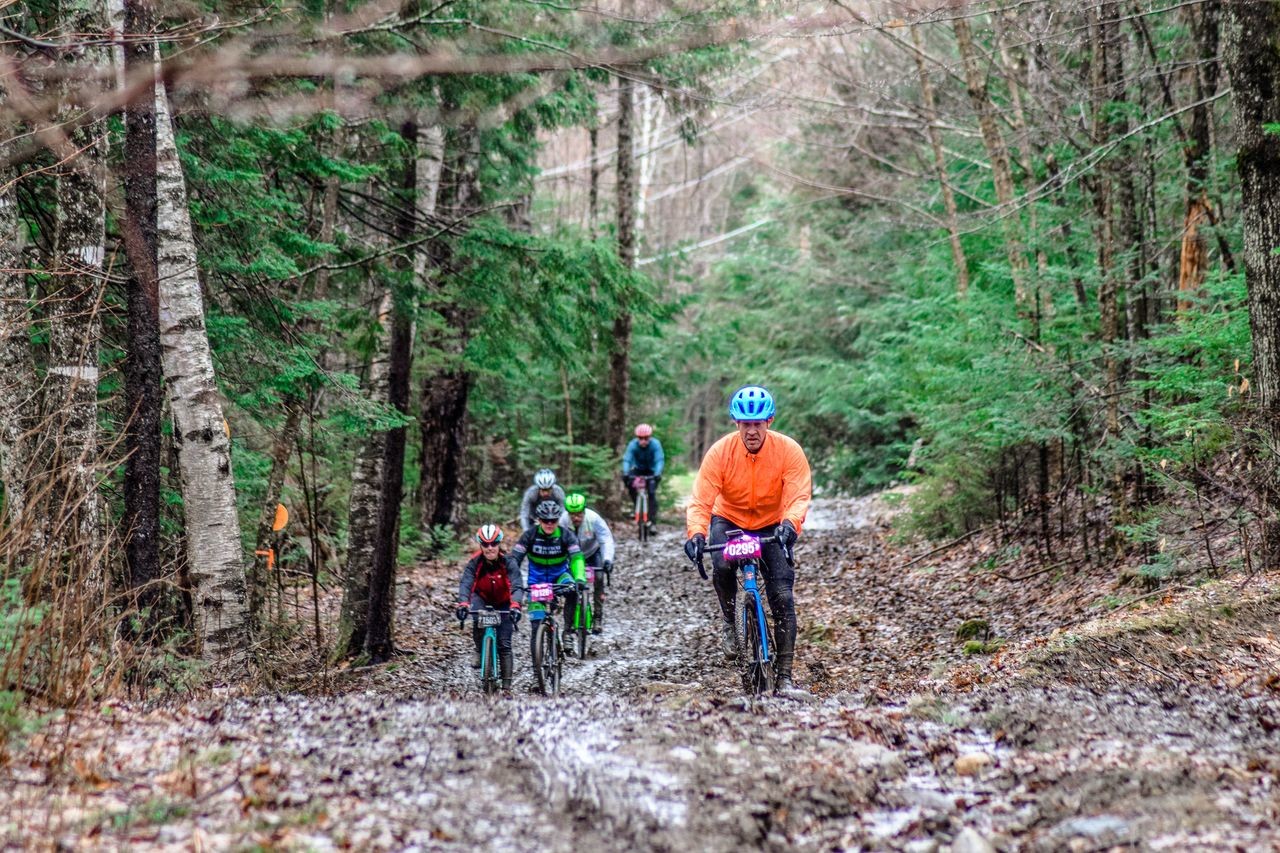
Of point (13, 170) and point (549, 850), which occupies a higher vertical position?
point (13, 170)

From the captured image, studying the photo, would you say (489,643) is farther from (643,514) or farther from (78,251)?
(643,514)

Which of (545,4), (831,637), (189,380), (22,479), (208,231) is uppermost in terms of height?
(545,4)

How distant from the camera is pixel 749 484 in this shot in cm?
824

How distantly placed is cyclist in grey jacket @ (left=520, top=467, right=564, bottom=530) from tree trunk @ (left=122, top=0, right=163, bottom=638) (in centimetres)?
436

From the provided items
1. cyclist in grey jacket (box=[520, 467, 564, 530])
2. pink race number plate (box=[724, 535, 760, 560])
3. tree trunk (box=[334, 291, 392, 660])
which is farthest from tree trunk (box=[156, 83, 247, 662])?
pink race number plate (box=[724, 535, 760, 560])

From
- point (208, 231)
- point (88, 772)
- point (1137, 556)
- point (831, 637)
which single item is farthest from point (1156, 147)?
point (88, 772)

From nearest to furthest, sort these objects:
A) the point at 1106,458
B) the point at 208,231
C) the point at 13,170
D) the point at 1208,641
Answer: the point at 1208,641
the point at 13,170
the point at 208,231
the point at 1106,458

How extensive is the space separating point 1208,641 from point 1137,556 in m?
4.39

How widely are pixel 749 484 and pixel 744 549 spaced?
0.58 meters

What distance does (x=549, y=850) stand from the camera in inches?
165

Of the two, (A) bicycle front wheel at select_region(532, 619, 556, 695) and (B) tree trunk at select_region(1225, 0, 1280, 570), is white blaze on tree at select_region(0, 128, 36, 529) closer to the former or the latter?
(A) bicycle front wheel at select_region(532, 619, 556, 695)

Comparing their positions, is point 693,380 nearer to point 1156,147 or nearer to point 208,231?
point 1156,147

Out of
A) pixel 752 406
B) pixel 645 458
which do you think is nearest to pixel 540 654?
pixel 752 406

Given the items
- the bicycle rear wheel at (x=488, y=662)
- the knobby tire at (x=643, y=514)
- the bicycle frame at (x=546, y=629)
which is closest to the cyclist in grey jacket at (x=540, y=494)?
the bicycle frame at (x=546, y=629)
